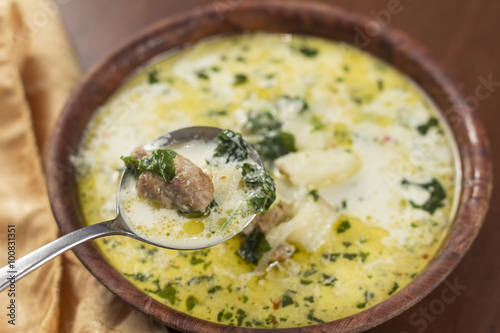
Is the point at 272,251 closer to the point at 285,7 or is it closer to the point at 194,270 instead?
the point at 194,270

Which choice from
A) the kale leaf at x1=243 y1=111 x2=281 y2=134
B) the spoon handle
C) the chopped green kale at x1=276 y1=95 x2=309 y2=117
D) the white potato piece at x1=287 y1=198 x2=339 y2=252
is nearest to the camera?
the spoon handle

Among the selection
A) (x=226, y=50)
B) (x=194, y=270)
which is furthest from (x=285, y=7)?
(x=194, y=270)

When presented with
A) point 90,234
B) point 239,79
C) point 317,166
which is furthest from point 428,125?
point 90,234

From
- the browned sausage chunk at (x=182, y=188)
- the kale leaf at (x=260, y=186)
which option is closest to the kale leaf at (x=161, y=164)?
the browned sausage chunk at (x=182, y=188)

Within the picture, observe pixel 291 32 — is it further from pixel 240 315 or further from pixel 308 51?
pixel 240 315

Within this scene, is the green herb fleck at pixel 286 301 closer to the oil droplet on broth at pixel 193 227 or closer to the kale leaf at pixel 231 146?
the oil droplet on broth at pixel 193 227

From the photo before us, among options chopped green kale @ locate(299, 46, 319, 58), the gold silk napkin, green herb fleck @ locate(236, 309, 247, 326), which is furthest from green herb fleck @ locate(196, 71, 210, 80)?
green herb fleck @ locate(236, 309, 247, 326)

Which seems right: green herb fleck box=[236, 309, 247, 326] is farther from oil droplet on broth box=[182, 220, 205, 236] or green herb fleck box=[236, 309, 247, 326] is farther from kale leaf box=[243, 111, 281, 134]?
kale leaf box=[243, 111, 281, 134]
